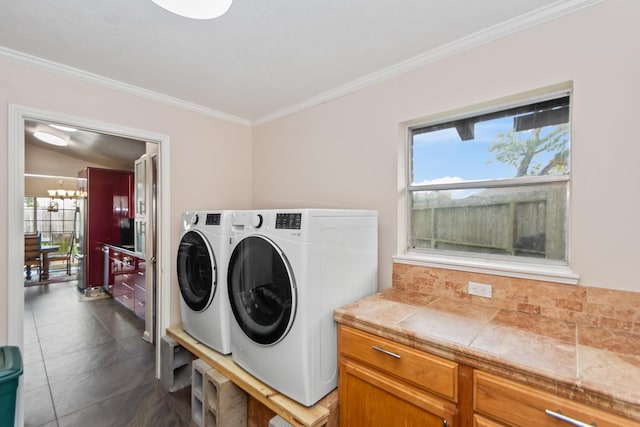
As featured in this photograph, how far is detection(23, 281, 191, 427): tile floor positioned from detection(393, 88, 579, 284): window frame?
2.06 metres

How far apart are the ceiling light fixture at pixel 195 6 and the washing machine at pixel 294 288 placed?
919mm

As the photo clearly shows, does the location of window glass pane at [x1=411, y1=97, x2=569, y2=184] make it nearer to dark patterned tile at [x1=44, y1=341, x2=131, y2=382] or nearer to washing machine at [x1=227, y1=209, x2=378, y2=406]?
washing machine at [x1=227, y1=209, x2=378, y2=406]

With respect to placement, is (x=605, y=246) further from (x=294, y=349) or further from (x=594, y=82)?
(x=294, y=349)

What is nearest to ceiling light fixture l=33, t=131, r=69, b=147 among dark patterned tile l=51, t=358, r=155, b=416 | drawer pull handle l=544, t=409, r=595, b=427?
dark patterned tile l=51, t=358, r=155, b=416

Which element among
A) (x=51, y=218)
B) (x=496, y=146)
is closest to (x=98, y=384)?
(x=496, y=146)

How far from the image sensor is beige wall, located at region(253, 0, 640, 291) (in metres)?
1.25

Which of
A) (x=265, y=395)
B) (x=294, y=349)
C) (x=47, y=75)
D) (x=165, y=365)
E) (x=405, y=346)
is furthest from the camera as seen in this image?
(x=165, y=365)

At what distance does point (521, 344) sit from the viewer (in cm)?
110

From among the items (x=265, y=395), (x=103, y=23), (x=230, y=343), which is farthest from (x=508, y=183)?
(x=103, y=23)

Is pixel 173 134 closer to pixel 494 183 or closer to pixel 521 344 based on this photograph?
pixel 494 183

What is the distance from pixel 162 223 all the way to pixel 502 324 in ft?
8.21

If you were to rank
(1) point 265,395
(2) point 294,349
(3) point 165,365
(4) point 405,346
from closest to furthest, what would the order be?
(4) point 405,346 → (2) point 294,349 → (1) point 265,395 → (3) point 165,365

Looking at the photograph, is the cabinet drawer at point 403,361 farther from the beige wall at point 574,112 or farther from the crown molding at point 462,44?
the crown molding at point 462,44

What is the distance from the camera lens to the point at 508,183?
1.61m
